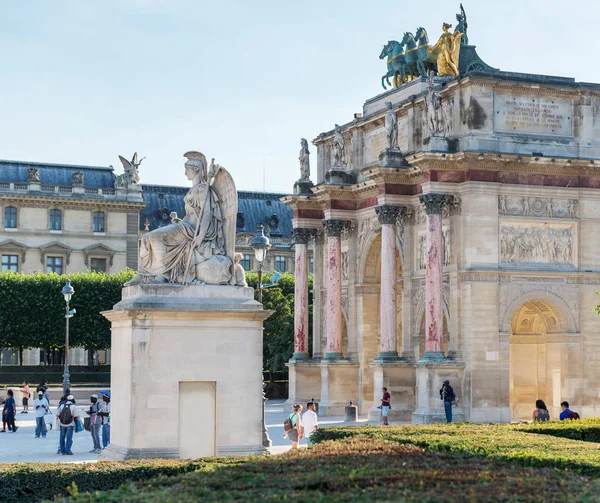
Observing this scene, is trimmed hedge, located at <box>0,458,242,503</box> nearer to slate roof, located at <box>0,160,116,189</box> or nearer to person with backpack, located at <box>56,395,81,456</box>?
person with backpack, located at <box>56,395,81,456</box>

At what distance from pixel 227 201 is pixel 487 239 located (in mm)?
22287

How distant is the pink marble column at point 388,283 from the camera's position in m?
46.2

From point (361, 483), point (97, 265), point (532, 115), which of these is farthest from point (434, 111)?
point (97, 265)

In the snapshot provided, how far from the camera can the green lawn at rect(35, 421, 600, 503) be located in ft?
44.4

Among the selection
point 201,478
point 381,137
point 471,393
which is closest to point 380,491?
point 201,478

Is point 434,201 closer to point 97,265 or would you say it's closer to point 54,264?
point 54,264

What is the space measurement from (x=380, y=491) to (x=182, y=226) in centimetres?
960

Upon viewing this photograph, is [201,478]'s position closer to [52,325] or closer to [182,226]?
[182,226]

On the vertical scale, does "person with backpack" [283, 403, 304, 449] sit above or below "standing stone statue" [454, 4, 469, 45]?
below

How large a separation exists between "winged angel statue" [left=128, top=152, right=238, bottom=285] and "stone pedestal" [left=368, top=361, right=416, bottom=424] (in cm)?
2364

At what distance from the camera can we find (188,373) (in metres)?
22.0

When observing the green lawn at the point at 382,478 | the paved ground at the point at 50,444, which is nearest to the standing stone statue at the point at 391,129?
the paved ground at the point at 50,444

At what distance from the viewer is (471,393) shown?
43.0 meters

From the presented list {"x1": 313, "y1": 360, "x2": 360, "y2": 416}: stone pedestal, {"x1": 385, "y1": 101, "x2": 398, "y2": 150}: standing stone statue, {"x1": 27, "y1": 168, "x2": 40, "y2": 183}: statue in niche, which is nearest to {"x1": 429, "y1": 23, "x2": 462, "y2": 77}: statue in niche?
{"x1": 385, "y1": 101, "x2": 398, "y2": 150}: standing stone statue
